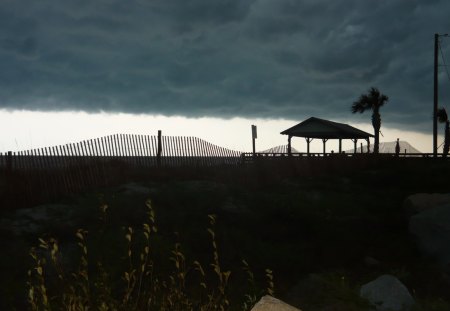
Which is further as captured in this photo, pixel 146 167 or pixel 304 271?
pixel 146 167

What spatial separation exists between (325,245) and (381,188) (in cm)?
831

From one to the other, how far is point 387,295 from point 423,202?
5.46m

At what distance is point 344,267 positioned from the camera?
33.3 ft

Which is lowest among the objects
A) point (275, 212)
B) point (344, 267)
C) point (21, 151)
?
point (344, 267)

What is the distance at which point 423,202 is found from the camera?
12.8m

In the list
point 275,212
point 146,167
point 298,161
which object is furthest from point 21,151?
point 298,161

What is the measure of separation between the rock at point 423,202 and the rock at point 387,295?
16.0 ft

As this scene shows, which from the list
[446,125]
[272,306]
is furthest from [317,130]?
[272,306]

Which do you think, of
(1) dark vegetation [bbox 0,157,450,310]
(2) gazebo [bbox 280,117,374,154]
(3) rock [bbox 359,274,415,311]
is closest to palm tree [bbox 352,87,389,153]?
(2) gazebo [bbox 280,117,374,154]

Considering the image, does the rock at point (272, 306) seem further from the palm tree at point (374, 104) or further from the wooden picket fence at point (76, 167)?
the palm tree at point (374, 104)

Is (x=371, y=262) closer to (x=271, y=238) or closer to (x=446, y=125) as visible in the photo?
(x=271, y=238)

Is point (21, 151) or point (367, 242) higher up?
point (21, 151)

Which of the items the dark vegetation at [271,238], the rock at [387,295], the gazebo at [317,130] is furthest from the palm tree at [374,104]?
the rock at [387,295]

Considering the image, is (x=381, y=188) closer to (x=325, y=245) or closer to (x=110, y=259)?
(x=325, y=245)
